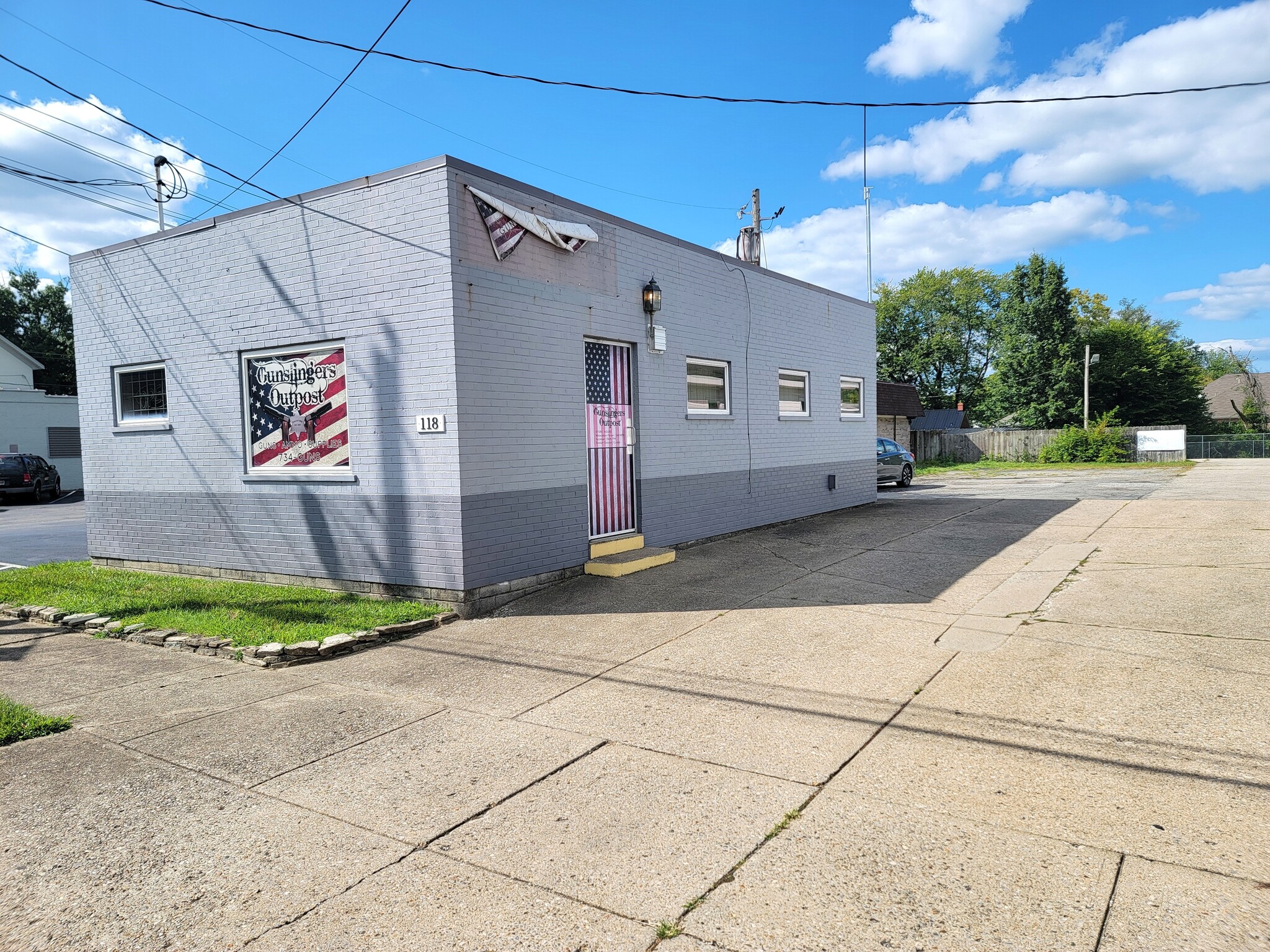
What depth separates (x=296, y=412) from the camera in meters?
8.57

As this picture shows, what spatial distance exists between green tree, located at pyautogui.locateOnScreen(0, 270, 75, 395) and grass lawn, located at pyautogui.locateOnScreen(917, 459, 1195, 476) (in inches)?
2058

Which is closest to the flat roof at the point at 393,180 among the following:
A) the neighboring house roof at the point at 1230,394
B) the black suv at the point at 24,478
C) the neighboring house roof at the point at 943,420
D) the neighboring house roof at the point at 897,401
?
the black suv at the point at 24,478

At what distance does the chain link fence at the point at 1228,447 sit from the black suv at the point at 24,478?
162 feet

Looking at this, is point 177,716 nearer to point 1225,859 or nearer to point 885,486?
point 1225,859

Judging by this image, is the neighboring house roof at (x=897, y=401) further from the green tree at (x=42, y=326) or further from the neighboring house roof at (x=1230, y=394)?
the green tree at (x=42, y=326)

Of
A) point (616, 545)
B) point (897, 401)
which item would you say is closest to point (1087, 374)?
point (897, 401)

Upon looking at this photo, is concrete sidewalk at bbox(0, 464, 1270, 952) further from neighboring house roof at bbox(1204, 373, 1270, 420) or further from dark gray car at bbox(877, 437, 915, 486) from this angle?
neighboring house roof at bbox(1204, 373, 1270, 420)

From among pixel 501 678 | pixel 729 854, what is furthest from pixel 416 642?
pixel 729 854

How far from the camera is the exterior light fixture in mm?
9680

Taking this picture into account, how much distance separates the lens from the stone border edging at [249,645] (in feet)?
20.6

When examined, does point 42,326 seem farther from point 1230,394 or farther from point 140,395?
point 1230,394

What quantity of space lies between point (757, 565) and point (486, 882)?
6.79m

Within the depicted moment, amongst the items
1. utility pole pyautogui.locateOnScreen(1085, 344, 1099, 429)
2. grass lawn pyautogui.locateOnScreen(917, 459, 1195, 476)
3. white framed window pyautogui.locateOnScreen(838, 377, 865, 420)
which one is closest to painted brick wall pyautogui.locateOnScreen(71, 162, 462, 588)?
white framed window pyautogui.locateOnScreen(838, 377, 865, 420)

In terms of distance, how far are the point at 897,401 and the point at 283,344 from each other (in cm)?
3207
